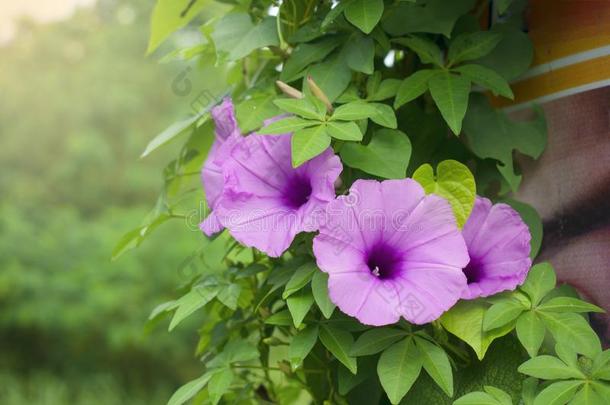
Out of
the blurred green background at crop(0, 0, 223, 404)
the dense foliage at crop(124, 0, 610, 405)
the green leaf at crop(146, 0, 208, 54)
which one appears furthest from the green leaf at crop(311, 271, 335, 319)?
the blurred green background at crop(0, 0, 223, 404)

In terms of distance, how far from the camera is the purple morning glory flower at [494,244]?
0.74 metres

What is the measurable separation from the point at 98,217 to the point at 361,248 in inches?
170

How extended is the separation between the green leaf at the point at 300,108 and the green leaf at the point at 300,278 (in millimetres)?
142

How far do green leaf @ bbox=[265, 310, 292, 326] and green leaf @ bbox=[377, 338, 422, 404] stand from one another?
102mm

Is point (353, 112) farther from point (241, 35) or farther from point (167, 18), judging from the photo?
point (167, 18)

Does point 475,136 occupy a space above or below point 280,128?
below

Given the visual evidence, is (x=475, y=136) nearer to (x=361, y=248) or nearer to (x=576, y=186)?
(x=576, y=186)

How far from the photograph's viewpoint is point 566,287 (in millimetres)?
825

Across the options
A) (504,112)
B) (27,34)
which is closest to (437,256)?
(504,112)

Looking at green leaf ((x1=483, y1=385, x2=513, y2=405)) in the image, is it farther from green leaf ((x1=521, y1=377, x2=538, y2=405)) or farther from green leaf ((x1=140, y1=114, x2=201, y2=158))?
green leaf ((x1=140, y1=114, x2=201, y2=158))

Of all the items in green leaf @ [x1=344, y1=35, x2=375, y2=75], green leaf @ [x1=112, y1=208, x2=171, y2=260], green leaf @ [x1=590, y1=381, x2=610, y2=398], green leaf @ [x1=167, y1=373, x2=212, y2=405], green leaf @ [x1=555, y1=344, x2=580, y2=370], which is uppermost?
green leaf @ [x1=344, y1=35, x2=375, y2=75]

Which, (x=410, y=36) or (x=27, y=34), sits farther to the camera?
(x=27, y=34)

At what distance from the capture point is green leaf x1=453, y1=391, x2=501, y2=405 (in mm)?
676

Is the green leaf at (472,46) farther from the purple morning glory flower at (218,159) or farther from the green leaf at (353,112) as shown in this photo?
the purple morning glory flower at (218,159)
